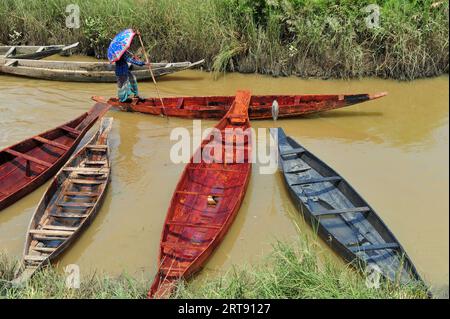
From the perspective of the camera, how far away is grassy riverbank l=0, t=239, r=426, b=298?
4246mm

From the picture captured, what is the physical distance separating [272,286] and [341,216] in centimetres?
200

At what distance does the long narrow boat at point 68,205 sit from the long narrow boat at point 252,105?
1.33 meters

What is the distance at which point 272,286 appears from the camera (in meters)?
4.34

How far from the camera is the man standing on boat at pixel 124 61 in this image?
874 centimetres

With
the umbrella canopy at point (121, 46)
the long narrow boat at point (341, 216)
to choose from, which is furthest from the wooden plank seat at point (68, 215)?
the umbrella canopy at point (121, 46)

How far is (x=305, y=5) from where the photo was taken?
10.6 m

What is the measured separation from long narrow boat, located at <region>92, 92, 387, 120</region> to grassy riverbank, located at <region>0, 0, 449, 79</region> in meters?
1.82

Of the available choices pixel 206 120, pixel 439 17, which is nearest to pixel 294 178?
pixel 206 120

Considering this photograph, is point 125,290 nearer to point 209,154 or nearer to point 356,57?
point 209,154

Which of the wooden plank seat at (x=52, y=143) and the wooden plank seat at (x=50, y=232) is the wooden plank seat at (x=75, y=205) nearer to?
the wooden plank seat at (x=50, y=232)

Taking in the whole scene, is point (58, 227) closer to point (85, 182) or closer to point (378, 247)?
point (85, 182)

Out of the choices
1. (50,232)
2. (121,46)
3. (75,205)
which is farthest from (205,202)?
(121,46)

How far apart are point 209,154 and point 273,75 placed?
418 cm
